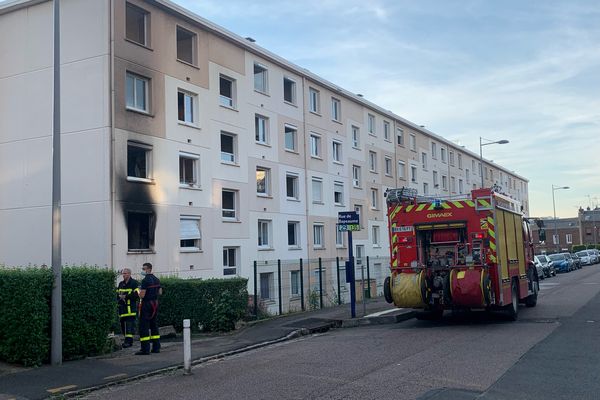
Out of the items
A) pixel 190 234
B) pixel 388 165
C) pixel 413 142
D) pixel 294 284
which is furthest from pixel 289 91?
pixel 413 142

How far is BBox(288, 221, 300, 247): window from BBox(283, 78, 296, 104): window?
20.4 ft

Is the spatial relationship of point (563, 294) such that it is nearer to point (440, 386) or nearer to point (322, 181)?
point (322, 181)

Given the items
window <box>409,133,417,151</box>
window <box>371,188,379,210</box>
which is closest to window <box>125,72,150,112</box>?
window <box>371,188,379,210</box>

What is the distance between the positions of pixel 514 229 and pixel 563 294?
8929mm

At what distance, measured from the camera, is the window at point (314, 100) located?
33125 mm

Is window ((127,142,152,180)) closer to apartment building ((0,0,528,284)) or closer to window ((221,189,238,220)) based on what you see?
apartment building ((0,0,528,284))

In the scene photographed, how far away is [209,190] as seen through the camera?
2434 centimetres

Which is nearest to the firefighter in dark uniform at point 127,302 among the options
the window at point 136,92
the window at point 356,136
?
the window at point 136,92

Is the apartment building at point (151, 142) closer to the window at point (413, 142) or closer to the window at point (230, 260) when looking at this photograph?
the window at point (230, 260)

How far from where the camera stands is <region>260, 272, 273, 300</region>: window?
863 inches

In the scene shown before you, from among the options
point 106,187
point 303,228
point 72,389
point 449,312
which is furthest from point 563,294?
point 72,389

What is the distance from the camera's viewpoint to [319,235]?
33.0m

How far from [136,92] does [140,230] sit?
4858 millimetres

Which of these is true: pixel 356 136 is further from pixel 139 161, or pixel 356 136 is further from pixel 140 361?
pixel 140 361
